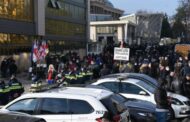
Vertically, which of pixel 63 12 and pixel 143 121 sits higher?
pixel 63 12

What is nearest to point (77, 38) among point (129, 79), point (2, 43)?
point (2, 43)

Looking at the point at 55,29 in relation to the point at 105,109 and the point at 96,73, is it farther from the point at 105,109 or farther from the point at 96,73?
the point at 105,109

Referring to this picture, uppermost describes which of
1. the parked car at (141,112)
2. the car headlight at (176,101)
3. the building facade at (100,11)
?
the building facade at (100,11)

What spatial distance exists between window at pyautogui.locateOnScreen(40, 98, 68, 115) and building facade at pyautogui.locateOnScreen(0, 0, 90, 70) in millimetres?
32579

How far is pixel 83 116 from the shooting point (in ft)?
34.7

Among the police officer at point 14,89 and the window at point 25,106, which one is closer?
the window at point 25,106

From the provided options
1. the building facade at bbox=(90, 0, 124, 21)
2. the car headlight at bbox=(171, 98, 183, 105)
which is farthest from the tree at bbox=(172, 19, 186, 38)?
the car headlight at bbox=(171, 98, 183, 105)

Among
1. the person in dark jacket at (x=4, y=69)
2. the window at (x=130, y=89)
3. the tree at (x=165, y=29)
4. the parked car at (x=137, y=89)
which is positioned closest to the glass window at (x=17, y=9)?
the person in dark jacket at (x=4, y=69)

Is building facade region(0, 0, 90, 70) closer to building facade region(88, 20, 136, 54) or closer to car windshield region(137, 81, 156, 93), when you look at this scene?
car windshield region(137, 81, 156, 93)

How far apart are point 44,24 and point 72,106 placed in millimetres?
42289

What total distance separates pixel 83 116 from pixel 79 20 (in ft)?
192

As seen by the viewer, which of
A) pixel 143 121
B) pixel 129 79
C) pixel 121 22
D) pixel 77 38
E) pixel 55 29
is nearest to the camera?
pixel 143 121

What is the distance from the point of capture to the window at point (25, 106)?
11003 mm

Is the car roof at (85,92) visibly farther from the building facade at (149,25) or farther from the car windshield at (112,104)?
the building facade at (149,25)
